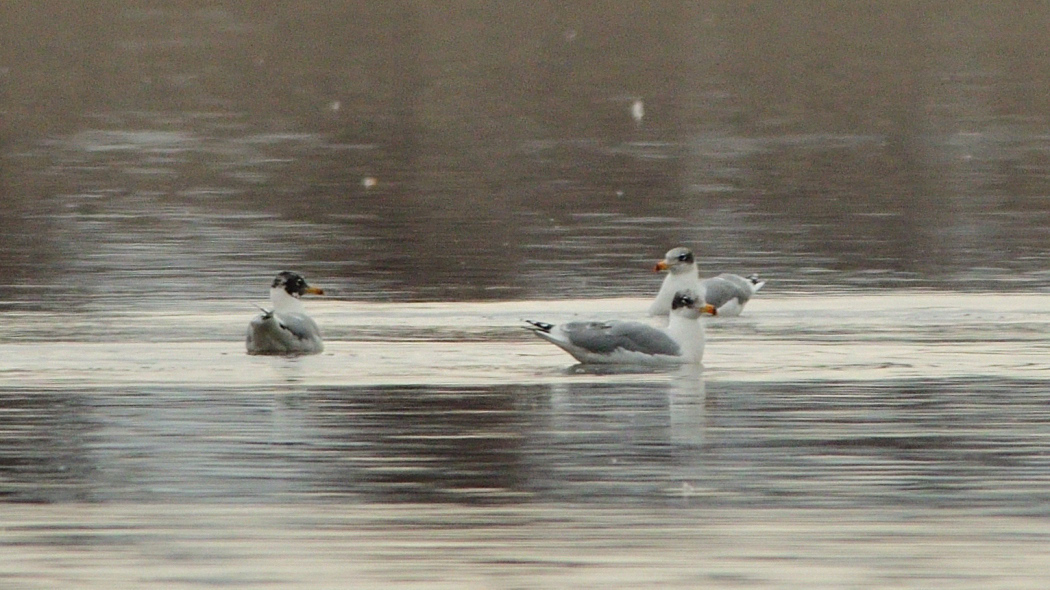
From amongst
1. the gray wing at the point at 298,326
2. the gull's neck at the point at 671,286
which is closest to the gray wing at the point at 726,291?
the gull's neck at the point at 671,286

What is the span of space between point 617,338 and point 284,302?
2.66 m

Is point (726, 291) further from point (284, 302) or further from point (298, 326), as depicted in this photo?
point (298, 326)

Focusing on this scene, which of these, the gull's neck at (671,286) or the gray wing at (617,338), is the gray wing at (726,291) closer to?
the gull's neck at (671,286)

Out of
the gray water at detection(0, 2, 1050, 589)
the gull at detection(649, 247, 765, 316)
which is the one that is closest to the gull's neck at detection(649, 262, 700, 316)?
the gull at detection(649, 247, 765, 316)

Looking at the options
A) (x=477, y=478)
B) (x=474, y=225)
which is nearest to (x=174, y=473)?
(x=477, y=478)

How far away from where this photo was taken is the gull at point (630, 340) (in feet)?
54.7

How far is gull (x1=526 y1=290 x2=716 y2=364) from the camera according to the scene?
1669 centimetres

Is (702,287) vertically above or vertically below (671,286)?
above

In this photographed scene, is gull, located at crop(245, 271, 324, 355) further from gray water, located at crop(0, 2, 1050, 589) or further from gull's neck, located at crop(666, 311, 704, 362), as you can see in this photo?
gull's neck, located at crop(666, 311, 704, 362)

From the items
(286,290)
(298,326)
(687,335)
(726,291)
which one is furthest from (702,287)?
(298,326)

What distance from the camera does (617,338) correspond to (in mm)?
16703

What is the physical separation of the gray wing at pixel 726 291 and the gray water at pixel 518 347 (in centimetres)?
23

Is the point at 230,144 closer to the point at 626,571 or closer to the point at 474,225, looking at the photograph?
the point at 474,225

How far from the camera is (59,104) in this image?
4778cm
